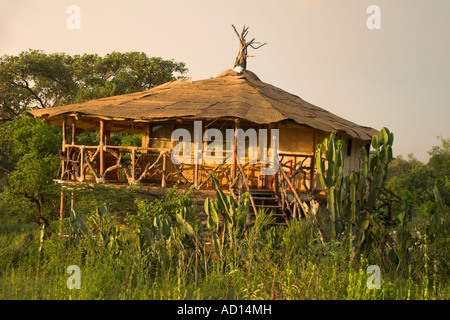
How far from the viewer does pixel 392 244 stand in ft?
25.7

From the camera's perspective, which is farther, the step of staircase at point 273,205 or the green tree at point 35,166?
the green tree at point 35,166

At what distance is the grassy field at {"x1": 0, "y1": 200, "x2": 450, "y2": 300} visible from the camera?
559 cm

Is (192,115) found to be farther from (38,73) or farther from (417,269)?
(38,73)

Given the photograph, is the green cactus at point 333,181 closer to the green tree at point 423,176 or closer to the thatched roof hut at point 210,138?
the thatched roof hut at point 210,138

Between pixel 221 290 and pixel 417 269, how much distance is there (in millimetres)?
3612

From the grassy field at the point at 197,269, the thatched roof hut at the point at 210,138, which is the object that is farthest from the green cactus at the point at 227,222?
the thatched roof hut at the point at 210,138

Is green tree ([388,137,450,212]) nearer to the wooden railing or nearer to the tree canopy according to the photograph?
the wooden railing

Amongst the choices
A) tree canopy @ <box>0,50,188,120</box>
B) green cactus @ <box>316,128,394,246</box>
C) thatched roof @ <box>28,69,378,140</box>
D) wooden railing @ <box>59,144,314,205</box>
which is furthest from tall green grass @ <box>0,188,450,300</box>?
tree canopy @ <box>0,50,188,120</box>

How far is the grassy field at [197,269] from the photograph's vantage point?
5.59m

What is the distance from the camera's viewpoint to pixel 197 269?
6875 mm

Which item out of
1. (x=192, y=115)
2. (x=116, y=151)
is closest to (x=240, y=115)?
(x=192, y=115)

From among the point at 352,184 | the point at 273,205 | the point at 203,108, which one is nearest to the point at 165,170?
the point at 203,108

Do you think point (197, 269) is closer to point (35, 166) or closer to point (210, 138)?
point (210, 138)
